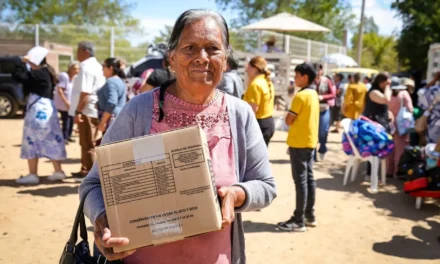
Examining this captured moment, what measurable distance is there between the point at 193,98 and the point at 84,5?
140ft

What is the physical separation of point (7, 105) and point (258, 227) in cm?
1173

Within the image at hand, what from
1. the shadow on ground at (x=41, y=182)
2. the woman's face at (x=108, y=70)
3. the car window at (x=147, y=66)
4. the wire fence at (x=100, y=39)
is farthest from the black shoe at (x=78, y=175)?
the wire fence at (x=100, y=39)

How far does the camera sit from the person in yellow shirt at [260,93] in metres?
5.74

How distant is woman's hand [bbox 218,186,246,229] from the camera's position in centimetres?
169

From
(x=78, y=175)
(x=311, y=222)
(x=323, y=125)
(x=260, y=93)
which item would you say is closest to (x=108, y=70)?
(x=78, y=175)

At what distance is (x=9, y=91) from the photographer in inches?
569

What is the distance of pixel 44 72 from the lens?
6.57 metres

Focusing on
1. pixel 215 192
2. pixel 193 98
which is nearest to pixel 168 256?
pixel 215 192

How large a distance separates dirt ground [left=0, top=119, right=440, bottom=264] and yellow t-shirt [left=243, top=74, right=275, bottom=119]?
1256mm

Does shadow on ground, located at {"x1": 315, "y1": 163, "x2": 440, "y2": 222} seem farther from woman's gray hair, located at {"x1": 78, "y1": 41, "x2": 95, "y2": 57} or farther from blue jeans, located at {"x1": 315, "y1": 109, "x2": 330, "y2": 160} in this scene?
woman's gray hair, located at {"x1": 78, "y1": 41, "x2": 95, "y2": 57}

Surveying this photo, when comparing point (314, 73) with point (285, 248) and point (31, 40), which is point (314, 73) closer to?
point (285, 248)

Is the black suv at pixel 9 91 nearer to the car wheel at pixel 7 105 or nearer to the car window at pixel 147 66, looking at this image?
the car wheel at pixel 7 105

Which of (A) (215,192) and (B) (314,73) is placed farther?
(B) (314,73)

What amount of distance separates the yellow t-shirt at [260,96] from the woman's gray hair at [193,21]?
3838mm
